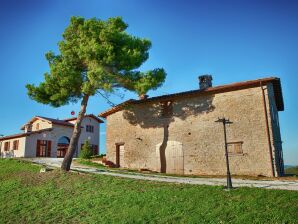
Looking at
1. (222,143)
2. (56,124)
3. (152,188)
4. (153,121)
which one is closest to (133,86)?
(153,121)

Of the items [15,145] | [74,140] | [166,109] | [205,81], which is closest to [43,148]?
[15,145]

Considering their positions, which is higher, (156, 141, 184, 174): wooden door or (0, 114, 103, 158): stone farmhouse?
(0, 114, 103, 158): stone farmhouse

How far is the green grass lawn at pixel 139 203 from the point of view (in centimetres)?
873

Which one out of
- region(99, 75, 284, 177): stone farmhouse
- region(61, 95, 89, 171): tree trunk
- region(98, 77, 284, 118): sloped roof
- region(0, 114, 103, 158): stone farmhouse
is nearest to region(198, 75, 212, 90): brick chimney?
region(99, 75, 284, 177): stone farmhouse

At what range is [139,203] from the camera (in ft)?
34.7

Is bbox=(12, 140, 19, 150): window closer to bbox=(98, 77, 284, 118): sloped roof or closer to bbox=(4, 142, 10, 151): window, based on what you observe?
bbox=(4, 142, 10, 151): window

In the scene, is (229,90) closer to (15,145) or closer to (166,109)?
(166,109)

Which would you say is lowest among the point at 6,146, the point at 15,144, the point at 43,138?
the point at 6,146

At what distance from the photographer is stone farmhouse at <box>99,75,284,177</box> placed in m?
18.3

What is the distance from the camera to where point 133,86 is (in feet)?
64.1

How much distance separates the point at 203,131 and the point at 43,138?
25.7 meters

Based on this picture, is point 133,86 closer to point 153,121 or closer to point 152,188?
point 153,121

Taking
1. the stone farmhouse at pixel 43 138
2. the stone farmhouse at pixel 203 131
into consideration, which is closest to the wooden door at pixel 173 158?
the stone farmhouse at pixel 203 131

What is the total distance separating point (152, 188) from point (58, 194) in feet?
15.1
